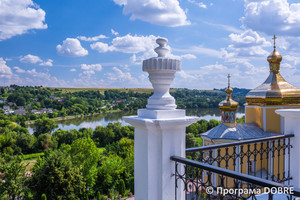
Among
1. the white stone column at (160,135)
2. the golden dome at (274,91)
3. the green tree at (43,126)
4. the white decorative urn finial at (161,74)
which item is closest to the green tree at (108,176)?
the golden dome at (274,91)

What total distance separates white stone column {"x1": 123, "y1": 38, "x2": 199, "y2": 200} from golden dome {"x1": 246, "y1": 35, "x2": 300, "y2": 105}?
42.8 ft

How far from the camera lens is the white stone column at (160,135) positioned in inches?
84.8

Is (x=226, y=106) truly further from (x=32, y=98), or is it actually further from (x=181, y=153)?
(x=32, y=98)

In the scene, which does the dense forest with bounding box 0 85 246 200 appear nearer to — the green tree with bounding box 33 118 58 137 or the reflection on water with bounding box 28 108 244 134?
the green tree with bounding box 33 118 58 137

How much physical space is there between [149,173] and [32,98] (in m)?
91.8

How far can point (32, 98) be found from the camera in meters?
85.4

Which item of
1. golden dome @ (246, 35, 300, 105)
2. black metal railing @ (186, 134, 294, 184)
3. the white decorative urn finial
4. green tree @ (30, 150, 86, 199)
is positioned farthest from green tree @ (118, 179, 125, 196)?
the white decorative urn finial

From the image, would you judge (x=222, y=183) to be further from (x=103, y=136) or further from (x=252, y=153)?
(x=103, y=136)

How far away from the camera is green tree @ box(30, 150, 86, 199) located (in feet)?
46.2

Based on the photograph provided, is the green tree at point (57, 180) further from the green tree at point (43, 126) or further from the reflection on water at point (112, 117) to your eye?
the reflection on water at point (112, 117)

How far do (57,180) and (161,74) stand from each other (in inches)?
544

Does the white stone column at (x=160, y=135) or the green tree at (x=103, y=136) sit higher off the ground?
the white stone column at (x=160, y=135)

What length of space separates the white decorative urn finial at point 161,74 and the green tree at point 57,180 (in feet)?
44.3

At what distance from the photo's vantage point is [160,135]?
7.10 ft
